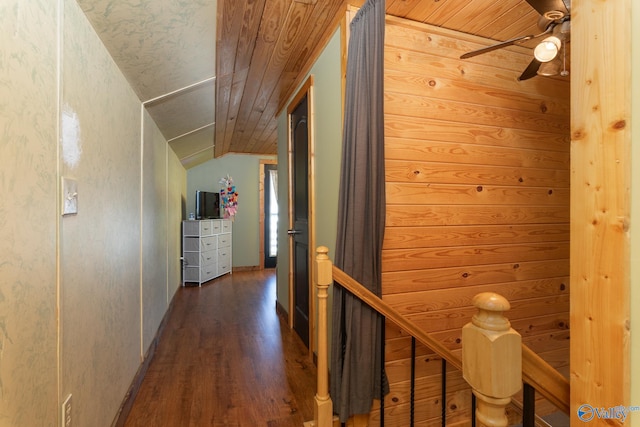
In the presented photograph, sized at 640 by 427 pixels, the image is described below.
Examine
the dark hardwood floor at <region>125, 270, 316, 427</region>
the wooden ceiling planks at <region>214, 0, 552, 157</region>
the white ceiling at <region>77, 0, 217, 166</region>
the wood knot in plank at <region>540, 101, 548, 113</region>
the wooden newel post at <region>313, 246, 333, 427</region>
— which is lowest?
the dark hardwood floor at <region>125, 270, 316, 427</region>

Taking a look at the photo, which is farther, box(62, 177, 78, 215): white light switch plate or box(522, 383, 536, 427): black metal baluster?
box(62, 177, 78, 215): white light switch plate

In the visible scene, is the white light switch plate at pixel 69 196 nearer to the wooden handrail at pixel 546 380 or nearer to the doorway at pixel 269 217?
the wooden handrail at pixel 546 380

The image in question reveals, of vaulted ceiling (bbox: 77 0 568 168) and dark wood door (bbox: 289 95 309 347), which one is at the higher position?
vaulted ceiling (bbox: 77 0 568 168)

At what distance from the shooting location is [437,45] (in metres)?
1.88

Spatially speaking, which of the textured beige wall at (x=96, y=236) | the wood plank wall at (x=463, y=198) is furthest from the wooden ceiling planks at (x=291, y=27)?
the textured beige wall at (x=96, y=236)

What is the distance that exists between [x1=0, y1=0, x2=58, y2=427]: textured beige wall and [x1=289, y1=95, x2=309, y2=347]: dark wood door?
67.4 inches

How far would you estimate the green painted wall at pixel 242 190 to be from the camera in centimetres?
579

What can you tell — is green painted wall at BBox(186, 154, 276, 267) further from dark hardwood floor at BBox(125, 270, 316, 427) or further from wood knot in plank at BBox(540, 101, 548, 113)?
wood knot in plank at BBox(540, 101, 548, 113)

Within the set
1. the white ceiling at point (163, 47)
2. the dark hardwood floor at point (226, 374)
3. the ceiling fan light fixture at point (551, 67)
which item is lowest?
the dark hardwood floor at point (226, 374)

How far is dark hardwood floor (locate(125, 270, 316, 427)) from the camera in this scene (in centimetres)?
178

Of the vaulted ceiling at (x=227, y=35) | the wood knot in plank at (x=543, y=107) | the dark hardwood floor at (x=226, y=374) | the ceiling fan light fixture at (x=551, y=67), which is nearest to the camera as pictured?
the vaulted ceiling at (x=227, y=35)

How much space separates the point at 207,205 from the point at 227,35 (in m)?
3.70

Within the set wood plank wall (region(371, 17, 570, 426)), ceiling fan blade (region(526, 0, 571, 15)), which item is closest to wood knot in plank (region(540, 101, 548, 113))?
wood plank wall (region(371, 17, 570, 426))

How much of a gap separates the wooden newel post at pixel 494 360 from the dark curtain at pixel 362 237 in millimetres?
839
